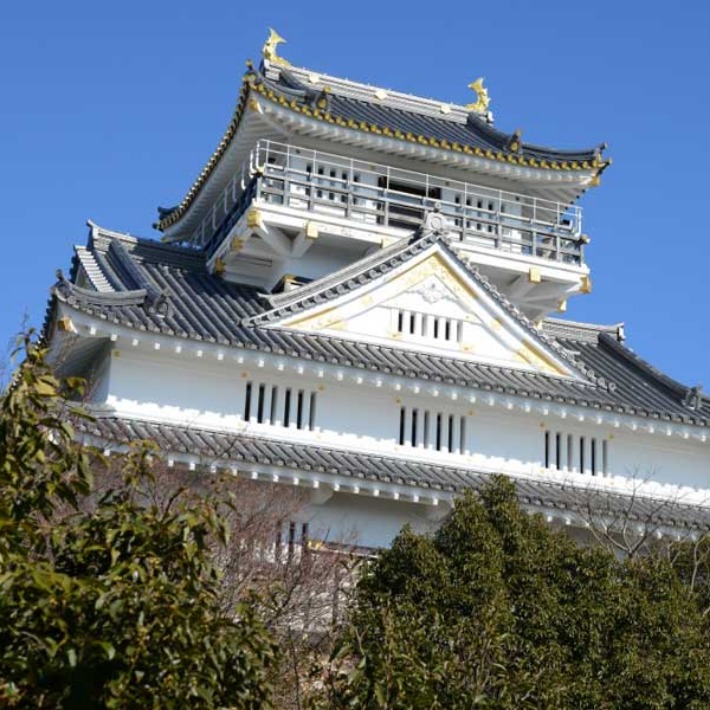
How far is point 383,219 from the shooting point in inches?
1083

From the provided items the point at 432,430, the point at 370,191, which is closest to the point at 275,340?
the point at 432,430

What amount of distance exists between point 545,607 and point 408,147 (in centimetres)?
1443

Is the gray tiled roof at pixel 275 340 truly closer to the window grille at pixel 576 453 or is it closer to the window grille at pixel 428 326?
the window grille at pixel 428 326

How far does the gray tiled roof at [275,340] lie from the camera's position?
74.3 feet

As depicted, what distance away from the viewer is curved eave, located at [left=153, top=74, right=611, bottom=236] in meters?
26.9

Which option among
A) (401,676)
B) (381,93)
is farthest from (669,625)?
(381,93)

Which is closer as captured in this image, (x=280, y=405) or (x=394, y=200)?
(x=280, y=405)

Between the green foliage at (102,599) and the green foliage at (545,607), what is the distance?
12.7 feet

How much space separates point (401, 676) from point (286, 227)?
1637cm

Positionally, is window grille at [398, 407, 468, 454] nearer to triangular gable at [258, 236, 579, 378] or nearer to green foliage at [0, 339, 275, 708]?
triangular gable at [258, 236, 579, 378]

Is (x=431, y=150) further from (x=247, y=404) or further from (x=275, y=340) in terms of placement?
(x=247, y=404)

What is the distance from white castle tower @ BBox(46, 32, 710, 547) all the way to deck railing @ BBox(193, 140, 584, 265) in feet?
0.21

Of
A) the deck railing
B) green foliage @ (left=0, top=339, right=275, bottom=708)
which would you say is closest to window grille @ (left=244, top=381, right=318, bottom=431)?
the deck railing

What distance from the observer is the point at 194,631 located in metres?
8.74
